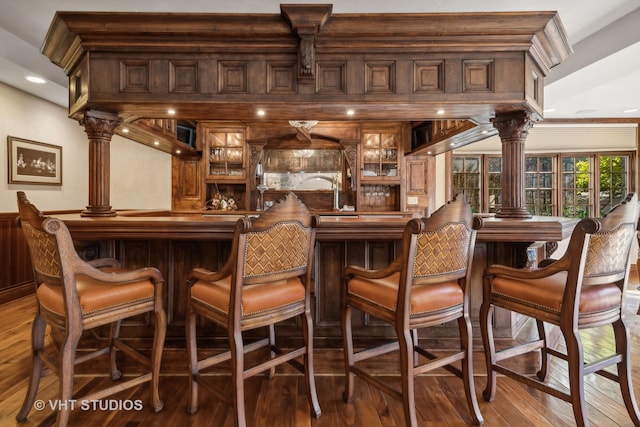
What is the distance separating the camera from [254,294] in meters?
1.53

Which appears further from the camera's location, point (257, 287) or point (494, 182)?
point (494, 182)

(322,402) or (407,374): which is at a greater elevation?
(407,374)

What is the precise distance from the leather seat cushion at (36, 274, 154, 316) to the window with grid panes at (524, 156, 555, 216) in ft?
22.6

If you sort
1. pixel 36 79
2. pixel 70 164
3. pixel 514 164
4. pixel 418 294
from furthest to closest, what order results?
pixel 70 164
pixel 36 79
pixel 514 164
pixel 418 294

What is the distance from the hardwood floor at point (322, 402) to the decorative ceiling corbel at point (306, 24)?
204cm

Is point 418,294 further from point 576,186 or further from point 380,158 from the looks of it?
point 576,186

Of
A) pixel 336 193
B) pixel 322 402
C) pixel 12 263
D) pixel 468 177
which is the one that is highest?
pixel 468 177

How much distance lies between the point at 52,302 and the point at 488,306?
225 cm

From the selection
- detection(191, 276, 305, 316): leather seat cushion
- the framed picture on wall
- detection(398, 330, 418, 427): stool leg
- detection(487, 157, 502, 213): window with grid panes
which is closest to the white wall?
the framed picture on wall

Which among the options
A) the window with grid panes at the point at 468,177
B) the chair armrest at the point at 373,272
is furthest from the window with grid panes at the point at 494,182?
the chair armrest at the point at 373,272

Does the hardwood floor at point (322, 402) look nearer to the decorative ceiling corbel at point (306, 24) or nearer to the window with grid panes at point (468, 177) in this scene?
the decorative ceiling corbel at point (306, 24)

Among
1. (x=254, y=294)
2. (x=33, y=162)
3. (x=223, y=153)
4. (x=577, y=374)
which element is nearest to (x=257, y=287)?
(x=254, y=294)

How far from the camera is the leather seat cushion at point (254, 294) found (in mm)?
1516

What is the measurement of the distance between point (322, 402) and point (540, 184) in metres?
6.48
